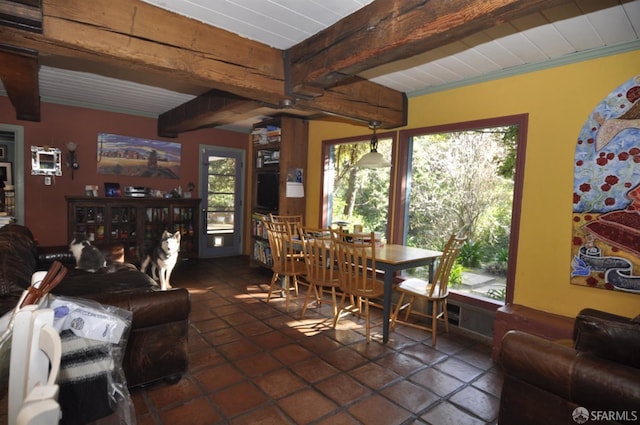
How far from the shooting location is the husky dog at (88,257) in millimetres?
3334

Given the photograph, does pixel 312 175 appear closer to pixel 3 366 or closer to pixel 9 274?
pixel 9 274

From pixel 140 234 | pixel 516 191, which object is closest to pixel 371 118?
pixel 516 191

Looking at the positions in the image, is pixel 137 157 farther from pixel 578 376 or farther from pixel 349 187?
pixel 578 376

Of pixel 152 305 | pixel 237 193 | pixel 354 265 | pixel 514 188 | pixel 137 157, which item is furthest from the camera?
pixel 237 193

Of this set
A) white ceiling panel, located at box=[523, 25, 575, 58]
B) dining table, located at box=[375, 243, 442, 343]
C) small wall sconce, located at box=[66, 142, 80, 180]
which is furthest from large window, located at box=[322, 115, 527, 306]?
small wall sconce, located at box=[66, 142, 80, 180]

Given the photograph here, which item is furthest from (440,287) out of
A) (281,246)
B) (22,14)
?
(22,14)

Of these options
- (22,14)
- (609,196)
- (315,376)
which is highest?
(22,14)

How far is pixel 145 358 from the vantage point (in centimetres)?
213

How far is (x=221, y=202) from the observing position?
20.5ft

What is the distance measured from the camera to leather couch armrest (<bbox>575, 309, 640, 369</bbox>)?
1.42 m

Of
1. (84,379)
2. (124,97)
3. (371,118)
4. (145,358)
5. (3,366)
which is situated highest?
(124,97)

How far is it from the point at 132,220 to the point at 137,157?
1046mm

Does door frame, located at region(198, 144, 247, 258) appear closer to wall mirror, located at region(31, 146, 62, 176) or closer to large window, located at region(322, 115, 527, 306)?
wall mirror, located at region(31, 146, 62, 176)

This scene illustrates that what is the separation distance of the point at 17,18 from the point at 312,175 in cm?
368
